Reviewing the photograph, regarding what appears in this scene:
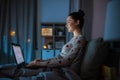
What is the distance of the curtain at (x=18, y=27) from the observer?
5215 millimetres

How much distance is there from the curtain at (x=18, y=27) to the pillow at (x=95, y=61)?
3.38 m

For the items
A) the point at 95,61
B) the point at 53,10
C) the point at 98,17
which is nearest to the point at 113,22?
the point at 95,61

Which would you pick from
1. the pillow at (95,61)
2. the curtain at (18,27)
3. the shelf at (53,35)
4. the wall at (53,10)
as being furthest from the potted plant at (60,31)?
the pillow at (95,61)

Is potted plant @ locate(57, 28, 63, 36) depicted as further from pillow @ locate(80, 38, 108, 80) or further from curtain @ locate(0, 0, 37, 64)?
pillow @ locate(80, 38, 108, 80)

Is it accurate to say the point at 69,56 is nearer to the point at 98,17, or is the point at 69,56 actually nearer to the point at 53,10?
the point at 98,17

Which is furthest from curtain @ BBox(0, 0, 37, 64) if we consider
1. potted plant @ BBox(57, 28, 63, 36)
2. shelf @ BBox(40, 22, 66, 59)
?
potted plant @ BBox(57, 28, 63, 36)

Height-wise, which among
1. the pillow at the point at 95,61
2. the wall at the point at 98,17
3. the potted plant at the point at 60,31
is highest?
the wall at the point at 98,17

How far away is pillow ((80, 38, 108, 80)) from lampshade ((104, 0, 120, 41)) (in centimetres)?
9

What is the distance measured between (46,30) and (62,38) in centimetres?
41

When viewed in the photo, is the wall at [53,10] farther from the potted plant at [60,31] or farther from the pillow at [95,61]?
the pillow at [95,61]

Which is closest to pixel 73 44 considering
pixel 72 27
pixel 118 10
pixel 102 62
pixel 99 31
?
pixel 72 27

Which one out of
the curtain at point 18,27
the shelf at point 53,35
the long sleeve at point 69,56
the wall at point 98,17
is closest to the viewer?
the long sleeve at point 69,56

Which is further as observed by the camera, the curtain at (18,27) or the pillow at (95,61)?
the curtain at (18,27)

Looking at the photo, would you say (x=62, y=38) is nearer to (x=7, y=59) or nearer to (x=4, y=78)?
(x=7, y=59)
